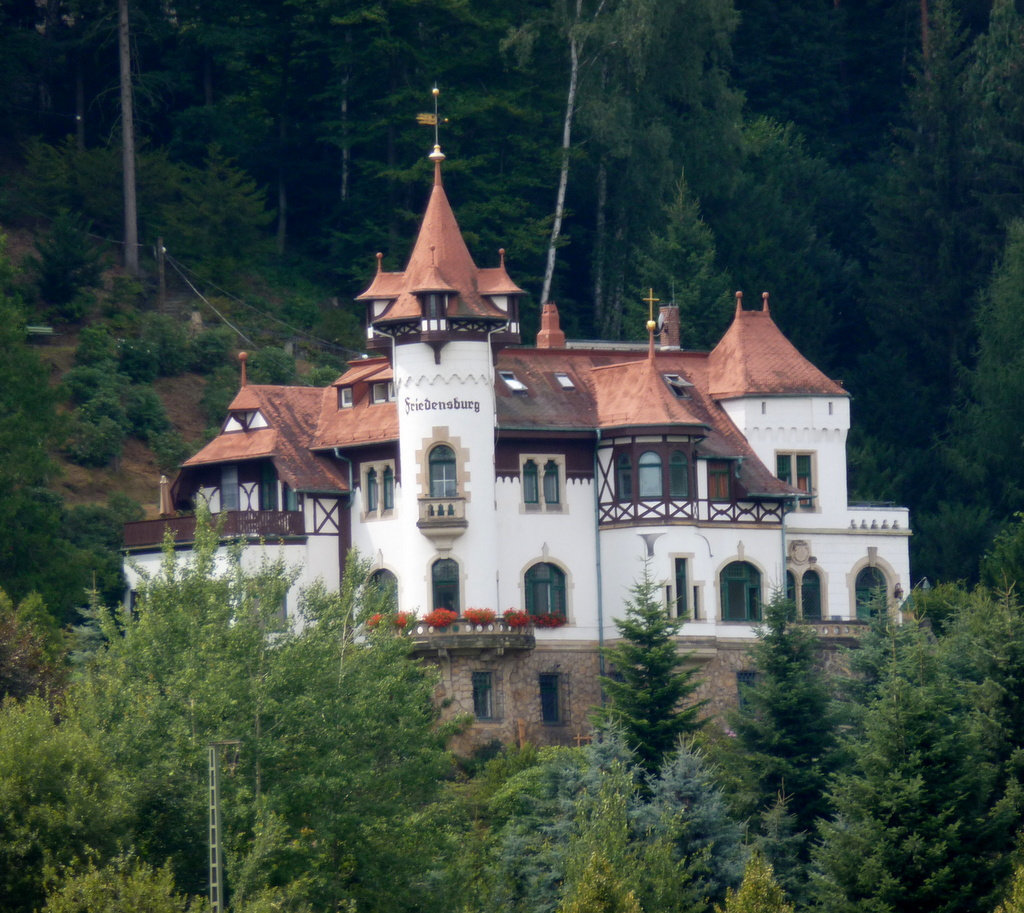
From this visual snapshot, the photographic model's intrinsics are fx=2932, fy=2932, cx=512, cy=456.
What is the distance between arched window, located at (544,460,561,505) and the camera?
238ft

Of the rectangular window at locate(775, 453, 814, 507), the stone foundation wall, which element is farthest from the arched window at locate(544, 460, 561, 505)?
the rectangular window at locate(775, 453, 814, 507)

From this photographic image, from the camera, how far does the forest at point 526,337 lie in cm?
5541

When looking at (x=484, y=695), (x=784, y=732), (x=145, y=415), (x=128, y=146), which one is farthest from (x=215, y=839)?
(x=128, y=146)

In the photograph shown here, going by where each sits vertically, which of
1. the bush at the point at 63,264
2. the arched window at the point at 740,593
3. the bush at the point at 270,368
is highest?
the bush at the point at 63,264

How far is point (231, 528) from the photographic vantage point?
7169cm

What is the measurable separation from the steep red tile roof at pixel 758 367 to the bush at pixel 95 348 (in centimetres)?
1785

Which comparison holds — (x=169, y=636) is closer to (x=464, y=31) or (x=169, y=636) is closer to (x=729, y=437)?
(x=729, y=437)

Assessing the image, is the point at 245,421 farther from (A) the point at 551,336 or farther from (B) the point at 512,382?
(A) the point at 551,336

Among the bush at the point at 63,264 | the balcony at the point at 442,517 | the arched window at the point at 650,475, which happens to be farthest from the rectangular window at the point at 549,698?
the bush at the point at 63,264

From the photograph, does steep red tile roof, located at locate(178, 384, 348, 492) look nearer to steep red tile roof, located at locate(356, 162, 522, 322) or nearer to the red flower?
steep red tile roof, located at locate(356, 162, 522, 322)

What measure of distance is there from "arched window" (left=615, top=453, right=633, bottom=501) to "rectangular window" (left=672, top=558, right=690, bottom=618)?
205cm

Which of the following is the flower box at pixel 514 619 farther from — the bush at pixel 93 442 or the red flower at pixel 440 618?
the bush at pixel 93 442

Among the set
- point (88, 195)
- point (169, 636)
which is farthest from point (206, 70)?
point (169, 636)

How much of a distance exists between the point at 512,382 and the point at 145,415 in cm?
1277
